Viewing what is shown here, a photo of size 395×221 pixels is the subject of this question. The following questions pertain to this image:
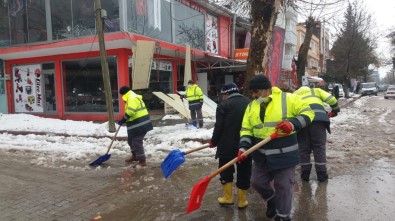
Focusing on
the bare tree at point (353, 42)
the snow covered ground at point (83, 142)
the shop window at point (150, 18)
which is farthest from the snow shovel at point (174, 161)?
the bare tree at point (353, 42)

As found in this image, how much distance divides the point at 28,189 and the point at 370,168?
6.12 meters

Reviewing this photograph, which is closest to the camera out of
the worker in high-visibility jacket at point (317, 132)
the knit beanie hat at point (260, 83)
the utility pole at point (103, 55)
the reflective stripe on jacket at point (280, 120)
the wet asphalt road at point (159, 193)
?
the reflective stripe on jacket at point (280, 120)

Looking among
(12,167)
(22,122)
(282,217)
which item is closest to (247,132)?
(282,217)

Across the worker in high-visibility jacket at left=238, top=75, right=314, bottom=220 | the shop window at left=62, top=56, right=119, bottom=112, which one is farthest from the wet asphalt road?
the shop window at left=62, top=56, right=119, bottom=112

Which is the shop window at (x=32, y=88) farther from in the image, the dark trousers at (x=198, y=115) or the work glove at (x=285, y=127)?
the work glove at (x=285, y=127)

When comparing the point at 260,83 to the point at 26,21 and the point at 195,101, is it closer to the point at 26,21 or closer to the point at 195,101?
the point at 195,101

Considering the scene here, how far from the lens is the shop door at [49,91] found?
18.7 meters

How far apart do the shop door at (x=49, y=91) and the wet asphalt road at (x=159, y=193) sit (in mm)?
10693

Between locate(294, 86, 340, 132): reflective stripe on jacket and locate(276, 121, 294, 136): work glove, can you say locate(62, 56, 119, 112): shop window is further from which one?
locate(276, 121, 294, 136): work glove

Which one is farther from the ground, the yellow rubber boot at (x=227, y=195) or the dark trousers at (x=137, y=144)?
the dark trousers at (x=137, y=144)

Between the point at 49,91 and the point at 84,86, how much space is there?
219 centimetres

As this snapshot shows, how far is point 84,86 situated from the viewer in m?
18.0

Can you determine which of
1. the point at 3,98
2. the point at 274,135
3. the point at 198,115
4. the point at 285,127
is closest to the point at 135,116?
the point at 274,135

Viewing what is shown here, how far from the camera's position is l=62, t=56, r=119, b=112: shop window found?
17.5m
